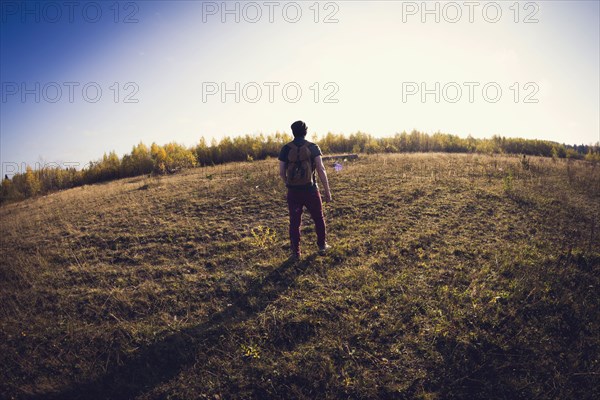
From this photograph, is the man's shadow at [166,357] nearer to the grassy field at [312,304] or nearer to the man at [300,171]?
the grassy field at [312,304]

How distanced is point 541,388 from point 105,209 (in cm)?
1280

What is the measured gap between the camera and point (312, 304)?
5.31 metres

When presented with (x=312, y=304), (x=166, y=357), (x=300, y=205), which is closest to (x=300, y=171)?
(x=300, y=205)

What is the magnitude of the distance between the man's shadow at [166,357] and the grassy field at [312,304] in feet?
0.08

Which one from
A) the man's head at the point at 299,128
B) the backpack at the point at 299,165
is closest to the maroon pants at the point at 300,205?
the backpack at the point at 299,165

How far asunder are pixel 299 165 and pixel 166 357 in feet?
13.0

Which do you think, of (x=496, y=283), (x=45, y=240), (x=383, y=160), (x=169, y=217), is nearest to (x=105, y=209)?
(x=45, y=240)

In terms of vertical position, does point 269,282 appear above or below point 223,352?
above

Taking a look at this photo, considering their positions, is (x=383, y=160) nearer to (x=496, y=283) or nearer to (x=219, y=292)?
(x=496, y=283)

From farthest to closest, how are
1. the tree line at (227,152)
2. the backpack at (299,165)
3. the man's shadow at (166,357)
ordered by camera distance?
the tree line at (227,152) < the backpack at (299,165) < the man's shadow at (166,357)

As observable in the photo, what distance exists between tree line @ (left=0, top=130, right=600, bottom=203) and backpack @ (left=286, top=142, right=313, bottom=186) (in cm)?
1431

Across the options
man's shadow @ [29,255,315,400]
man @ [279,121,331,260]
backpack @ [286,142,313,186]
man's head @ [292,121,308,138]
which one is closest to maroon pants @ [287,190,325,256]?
man @ [279,121,331,260]

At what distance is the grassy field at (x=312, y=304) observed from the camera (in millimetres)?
4105

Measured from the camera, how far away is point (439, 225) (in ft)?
27.4
